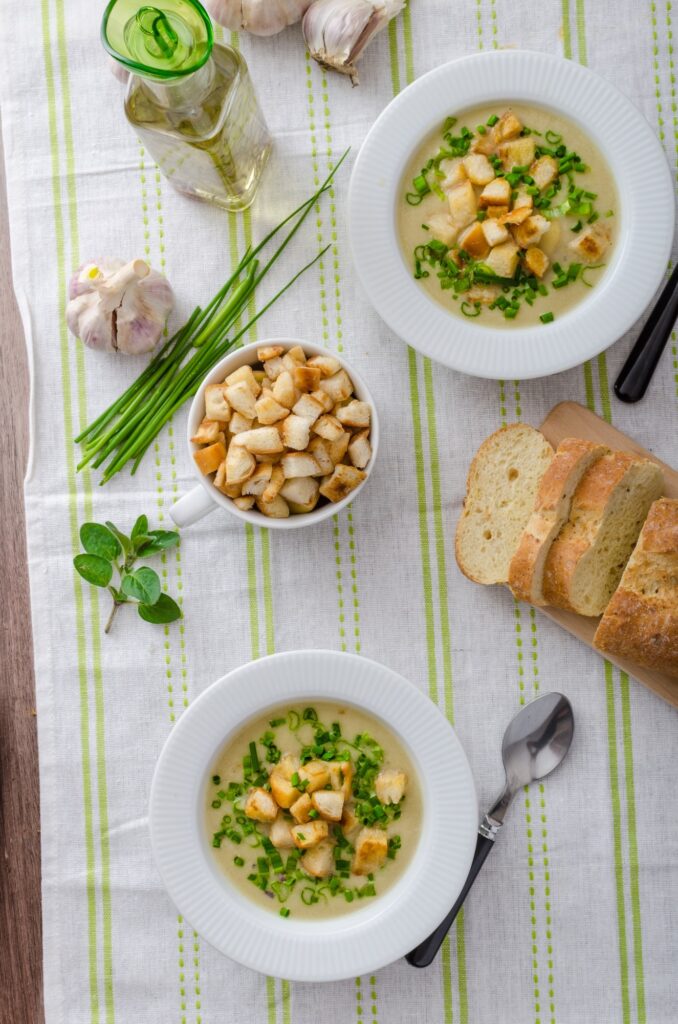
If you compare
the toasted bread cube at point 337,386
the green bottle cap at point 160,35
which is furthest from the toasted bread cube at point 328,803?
the green bottle cap at point 160,35

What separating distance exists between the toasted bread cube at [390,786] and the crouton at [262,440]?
0.75 m

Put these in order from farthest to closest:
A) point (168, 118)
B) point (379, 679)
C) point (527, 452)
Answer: point (527, 452), point (379, 679), point (168, 118)

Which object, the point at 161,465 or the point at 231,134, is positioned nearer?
the point at 231,134

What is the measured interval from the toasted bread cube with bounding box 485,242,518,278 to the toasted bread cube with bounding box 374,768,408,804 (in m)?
1.12

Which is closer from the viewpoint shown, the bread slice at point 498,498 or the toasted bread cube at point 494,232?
the toasted bread cube at point 494,232

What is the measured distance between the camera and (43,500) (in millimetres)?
2354

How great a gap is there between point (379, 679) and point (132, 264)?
1.06 meters

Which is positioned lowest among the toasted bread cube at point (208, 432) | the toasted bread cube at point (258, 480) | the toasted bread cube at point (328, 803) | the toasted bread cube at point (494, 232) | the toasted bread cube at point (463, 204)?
the toasted bread cube at point (328, 803)

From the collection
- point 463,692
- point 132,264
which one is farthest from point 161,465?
point 463,692

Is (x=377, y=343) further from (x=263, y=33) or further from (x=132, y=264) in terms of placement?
(x=263, y=33)

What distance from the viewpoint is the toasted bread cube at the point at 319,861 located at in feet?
6.90

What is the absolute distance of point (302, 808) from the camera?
2.08m

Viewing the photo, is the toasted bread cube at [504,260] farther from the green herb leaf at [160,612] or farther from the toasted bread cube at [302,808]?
the toasted bread cube at [302,808]

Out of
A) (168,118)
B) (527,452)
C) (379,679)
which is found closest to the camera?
(168,118)
